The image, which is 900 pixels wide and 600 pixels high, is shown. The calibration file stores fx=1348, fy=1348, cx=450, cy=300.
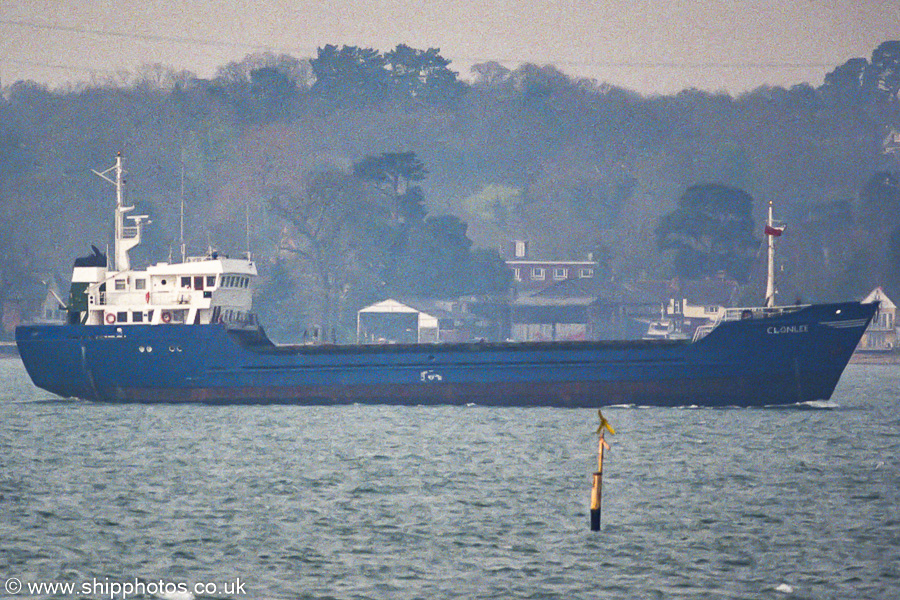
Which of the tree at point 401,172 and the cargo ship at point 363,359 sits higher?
the tree at point 401,172

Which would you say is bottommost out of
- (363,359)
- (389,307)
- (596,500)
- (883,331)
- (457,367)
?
(596,500)

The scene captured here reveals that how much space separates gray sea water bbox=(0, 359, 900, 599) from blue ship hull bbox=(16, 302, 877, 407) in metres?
1.89

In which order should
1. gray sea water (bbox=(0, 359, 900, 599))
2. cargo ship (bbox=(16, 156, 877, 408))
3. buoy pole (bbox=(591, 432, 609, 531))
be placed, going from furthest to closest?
1. cargo ship (bbox=(16, 156, 877, 408))
2. buoy pole (bbox=(591, 432, 609, 531))
3. gray sea water (bbox=(0, 359, 900, 599))

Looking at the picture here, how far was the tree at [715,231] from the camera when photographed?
141 m

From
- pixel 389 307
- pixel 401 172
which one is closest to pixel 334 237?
pixel 401 172

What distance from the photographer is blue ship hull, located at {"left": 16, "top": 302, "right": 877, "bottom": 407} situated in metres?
57.4

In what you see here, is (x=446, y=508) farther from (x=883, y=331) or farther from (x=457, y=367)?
(x=883, y=331)

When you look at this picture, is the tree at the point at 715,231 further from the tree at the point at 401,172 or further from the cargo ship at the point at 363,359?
the cargo ship at the point at 363,359

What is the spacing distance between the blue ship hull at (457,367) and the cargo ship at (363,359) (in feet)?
0.18

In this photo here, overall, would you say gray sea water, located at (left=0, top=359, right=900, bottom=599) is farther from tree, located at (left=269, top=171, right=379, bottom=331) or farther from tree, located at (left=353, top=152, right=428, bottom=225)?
tree, located at (left=353, top=152, right=428, bottom=225)

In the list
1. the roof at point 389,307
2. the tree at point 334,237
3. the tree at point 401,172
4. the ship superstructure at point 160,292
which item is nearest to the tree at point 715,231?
the tree at point 401,172
